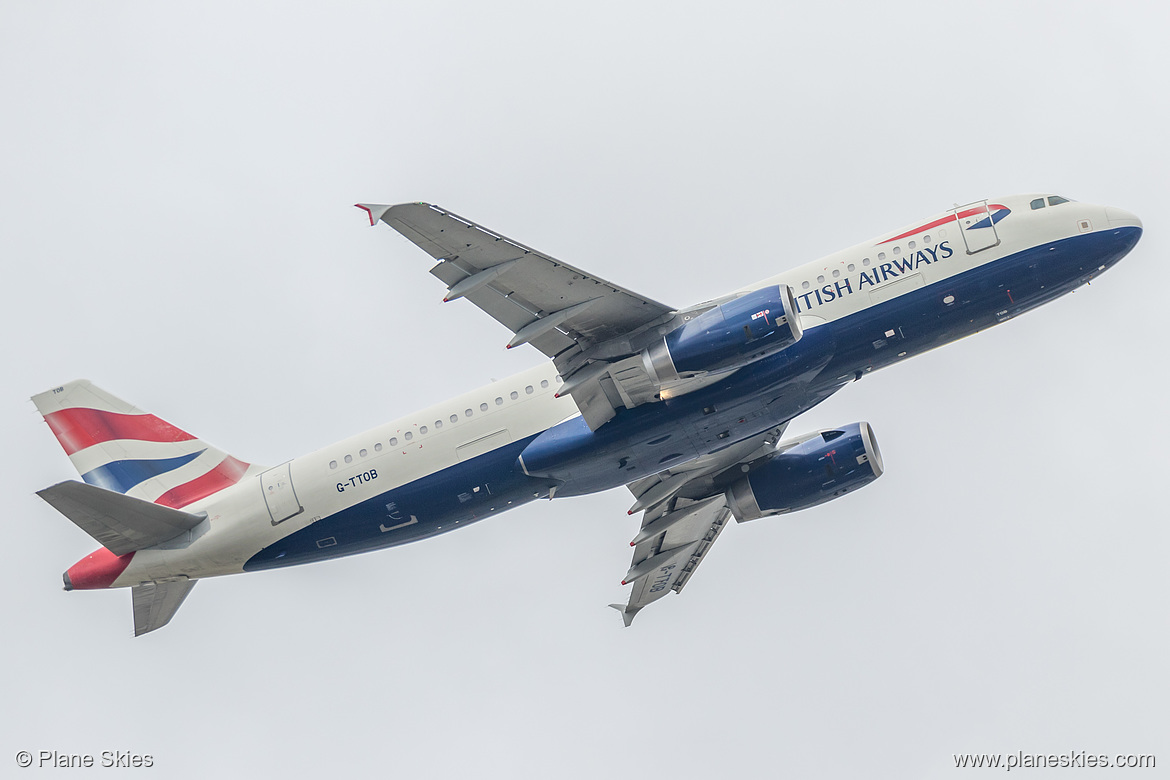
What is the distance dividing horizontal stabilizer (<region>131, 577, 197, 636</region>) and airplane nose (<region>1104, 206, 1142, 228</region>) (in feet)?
101

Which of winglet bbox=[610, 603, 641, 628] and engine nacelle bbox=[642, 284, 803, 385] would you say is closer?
engine nacelle bbox=[642, 284, 803, 385]

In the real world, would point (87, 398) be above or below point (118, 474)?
above

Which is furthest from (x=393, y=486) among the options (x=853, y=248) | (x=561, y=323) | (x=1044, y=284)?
(x=1044, y=284)

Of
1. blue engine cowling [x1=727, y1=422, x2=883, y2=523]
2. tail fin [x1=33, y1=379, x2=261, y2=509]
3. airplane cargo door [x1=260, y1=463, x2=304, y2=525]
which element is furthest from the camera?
blue engine cowling [x1=727, y1=422, x2=883, y2=523]

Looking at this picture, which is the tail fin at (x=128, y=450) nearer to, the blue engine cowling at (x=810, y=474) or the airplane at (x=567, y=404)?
the airplane at (x=567, y=404)

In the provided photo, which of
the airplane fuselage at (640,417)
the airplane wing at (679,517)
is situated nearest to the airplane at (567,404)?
the airplane fuselage at (640,417)

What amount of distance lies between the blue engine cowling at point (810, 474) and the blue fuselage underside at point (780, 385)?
5.68 meters

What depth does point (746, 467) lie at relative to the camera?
3981 centimetres

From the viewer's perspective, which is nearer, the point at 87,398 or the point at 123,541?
the point at 123,541

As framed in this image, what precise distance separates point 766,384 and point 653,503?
8253 mm

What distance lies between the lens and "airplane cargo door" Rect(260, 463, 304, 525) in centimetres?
3516

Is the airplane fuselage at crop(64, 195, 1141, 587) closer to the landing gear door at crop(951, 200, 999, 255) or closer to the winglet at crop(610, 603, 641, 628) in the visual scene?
the landing gear door at crop(951, 200, 999, 255)

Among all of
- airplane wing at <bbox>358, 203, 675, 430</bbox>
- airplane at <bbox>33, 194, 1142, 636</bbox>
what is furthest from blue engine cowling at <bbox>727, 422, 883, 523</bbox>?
airplane wing at <bbox>358, 203, 675, 430</bbox>

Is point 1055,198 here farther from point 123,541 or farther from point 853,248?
point 123,541
